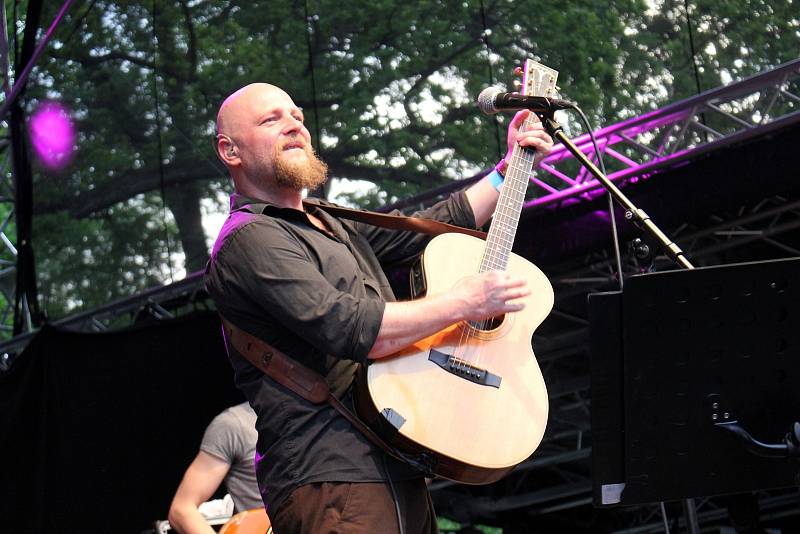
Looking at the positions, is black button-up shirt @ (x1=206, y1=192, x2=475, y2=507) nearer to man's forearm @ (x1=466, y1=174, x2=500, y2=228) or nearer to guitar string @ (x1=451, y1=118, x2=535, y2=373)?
guitar string @ (x1=451, y1=118, x2=535, y2=373)

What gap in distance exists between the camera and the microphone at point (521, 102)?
3.16m

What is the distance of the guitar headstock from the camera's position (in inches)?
128

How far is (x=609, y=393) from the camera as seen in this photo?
8.79 feet

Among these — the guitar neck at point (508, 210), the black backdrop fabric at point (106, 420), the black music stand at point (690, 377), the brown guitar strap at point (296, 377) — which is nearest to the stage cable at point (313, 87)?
the black backdrop fabric at point (106, 420)

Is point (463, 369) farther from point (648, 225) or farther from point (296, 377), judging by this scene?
point (648, 225)

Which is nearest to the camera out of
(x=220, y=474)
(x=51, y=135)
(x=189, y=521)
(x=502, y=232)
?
(x=502, y=232)

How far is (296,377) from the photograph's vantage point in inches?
112

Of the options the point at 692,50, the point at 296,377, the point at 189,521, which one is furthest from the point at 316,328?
the point at 692,50

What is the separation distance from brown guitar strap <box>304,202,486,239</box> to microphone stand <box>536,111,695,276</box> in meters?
0.39

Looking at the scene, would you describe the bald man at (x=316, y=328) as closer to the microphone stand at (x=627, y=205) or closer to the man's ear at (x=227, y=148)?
the man's ear at (x=227, y=148)

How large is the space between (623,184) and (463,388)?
2.92 meters

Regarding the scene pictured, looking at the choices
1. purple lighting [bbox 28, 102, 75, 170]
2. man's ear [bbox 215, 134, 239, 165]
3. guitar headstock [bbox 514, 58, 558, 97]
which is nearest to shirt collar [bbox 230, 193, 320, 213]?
man's ear [bbox 215, 134, 239, 165]

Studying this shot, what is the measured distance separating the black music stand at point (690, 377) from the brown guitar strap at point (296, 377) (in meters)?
0.62

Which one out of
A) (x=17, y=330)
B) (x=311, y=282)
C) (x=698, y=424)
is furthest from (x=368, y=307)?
(x=17, y=330)
